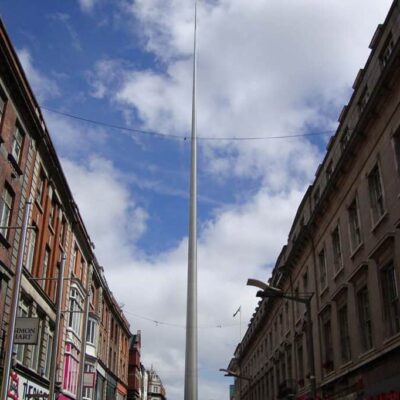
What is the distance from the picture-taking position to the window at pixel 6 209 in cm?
2730

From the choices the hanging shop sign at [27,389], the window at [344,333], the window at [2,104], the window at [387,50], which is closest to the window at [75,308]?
the hanging shop sign at [27,389]

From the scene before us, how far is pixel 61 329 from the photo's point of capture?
41.2m

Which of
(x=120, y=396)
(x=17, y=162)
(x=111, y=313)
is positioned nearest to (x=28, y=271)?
(x=17, y=162)

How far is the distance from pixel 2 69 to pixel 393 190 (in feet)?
57.3

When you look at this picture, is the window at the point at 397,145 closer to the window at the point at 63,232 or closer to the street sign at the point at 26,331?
the street sign at the point at 26,331

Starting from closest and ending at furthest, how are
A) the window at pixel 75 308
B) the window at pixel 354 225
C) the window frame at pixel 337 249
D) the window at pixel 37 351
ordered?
1. the window at pixel 354 225
2. the window frame at pixel 337 249
3. the window at pixel 37 351
4. the window at pixel 75 308

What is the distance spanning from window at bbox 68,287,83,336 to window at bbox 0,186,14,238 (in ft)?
54.0

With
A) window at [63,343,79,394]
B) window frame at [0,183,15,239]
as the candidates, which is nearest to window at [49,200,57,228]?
window frame at [0,183,15,239]

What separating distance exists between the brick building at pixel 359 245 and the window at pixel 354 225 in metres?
0.05

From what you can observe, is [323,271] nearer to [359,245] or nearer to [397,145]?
[359,245]

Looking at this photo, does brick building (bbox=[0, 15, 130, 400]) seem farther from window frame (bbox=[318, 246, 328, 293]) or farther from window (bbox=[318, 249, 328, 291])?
window (bbox=[318, 249, 328, 291])

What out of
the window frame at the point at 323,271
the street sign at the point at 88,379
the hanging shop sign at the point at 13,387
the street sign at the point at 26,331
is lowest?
the hanging shop sign at the point at 13,387

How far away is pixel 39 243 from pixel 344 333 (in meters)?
18.1

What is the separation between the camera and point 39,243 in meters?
34.7
